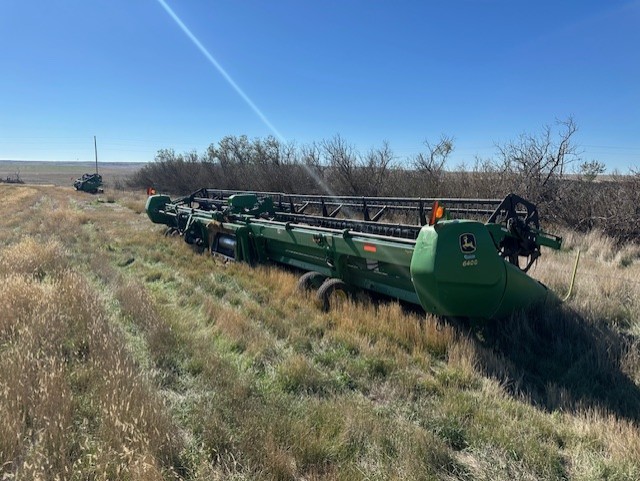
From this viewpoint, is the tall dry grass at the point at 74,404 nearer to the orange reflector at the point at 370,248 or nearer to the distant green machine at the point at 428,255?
the distant green machine at the point at 428,255

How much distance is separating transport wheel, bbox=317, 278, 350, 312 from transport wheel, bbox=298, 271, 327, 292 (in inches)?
20.7

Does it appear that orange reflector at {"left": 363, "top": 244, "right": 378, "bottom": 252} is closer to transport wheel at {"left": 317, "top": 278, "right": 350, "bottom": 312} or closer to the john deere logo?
transport wheel at {"left": 317, "top": 278, "right": 350, "bottom": 312}

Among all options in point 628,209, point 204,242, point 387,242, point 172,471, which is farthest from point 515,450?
point 628,209

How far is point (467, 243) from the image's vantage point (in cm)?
350

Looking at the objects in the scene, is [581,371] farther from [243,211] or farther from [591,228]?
[591,228]

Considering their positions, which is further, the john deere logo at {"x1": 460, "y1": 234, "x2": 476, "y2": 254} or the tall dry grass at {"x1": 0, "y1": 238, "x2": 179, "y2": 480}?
the john deere logo at {"x1": 460, "y1": 234, "x2": 476, "y2": 254}

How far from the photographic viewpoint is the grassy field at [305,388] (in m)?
2.29

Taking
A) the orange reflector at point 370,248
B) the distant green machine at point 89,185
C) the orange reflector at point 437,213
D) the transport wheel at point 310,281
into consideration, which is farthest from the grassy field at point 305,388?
the distant green machine at point 89,185

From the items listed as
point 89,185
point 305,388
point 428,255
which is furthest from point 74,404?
point 89,185

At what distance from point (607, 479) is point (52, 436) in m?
3.16

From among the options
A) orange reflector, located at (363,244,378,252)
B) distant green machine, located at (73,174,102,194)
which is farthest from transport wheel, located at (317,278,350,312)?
distant green machine, located at (73,174,102,194)

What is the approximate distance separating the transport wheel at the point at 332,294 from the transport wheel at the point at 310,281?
1.73ft

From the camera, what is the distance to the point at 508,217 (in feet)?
14.4

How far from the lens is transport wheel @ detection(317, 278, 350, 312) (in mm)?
4980
